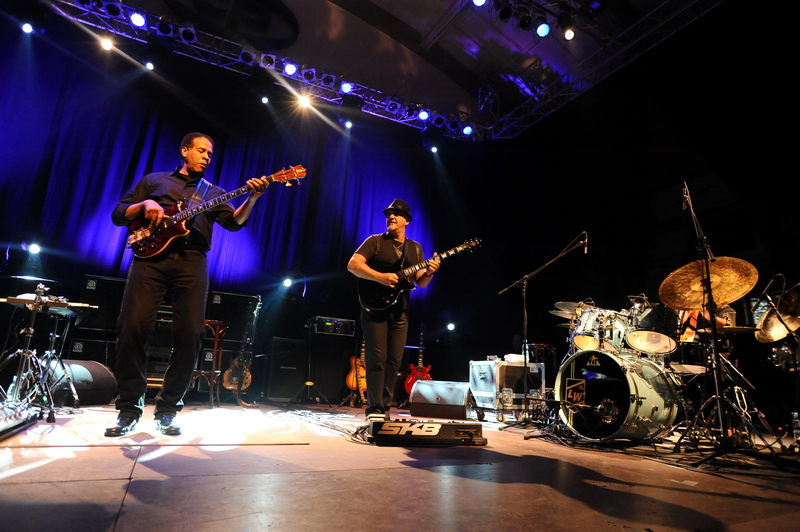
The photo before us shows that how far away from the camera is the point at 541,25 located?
23.6 feet

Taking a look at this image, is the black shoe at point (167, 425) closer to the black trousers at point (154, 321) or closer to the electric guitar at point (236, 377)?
the black trousers at point (154, 321)

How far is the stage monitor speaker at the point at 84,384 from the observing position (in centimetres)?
402

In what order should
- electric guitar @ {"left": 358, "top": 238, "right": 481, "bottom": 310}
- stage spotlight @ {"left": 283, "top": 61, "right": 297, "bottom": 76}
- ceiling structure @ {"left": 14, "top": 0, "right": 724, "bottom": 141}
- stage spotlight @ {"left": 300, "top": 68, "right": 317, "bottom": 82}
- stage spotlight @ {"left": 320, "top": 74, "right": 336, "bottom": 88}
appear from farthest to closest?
1. stage spotlight @ {"left": 320, "top": 74, "right": 336, "bottom": 88}
2. stage spotlight @ {"left": 300, "top": 68, "right": 317, "bottom": 82}
3. stage spotlight @ {"left": 283, "top": 61, "right": 297, "bottom": 76}
4. ceiling structure @ {"left": 14, "top": 0, "right": 724, "bottom": 141}
5. electric guitar @ {"left": 358, "top": 238, "right": 481, "bottom": 310}

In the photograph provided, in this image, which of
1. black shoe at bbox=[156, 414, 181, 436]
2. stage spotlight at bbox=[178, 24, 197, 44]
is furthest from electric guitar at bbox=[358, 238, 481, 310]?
stage spotlight at bbox=[178, 24, 197, 44]

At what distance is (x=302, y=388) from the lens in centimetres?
687

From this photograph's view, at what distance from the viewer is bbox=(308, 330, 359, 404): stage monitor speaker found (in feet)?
23.6

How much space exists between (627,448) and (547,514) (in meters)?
2.48

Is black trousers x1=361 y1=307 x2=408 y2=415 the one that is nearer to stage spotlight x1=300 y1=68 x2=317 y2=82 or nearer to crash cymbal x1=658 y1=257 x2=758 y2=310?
crash cymbal x1=658 y1=257 x2=758 y2=310

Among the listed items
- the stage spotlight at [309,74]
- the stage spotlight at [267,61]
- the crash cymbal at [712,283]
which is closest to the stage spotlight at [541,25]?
the stage spotlight at [309,74]

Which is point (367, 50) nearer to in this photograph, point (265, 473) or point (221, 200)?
point (221, 200)

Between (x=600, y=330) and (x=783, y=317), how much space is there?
60.6 inches

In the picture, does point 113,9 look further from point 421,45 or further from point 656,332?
point 656,332

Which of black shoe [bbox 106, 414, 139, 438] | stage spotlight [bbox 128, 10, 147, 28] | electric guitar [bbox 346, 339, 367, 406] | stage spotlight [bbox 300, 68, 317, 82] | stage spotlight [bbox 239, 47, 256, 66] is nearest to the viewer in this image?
black shoe [bbox 106, 414, 139, 438]

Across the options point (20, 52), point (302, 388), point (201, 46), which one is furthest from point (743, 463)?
point (20, 52)
